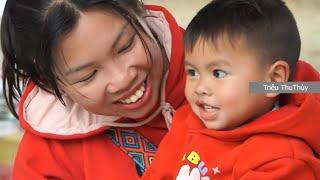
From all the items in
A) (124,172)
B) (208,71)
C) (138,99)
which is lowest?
(124,172)

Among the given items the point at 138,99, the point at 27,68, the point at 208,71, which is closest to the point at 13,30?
the point at 27,68

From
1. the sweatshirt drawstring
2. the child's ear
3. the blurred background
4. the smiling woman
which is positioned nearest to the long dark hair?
the smiling woman

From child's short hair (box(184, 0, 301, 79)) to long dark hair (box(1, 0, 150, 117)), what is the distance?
0.18 m

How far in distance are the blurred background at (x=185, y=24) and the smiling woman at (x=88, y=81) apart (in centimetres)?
50

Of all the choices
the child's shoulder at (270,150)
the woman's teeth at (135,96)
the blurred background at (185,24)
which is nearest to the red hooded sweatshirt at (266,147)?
the child's shoulder at (270,150)

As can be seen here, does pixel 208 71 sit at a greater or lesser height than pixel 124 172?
greater

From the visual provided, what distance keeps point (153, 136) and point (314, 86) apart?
1.13 feet

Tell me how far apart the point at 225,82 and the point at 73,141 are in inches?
15.8

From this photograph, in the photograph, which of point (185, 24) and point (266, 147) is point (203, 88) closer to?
point (266, 147)

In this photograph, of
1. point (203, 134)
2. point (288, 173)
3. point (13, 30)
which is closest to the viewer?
point (288, 173)

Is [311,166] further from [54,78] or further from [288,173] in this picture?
[54,78]

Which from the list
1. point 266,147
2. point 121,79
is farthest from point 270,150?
point 121,79

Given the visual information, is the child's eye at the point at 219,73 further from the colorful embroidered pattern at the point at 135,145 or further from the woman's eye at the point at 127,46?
the colorful embroidered pattern at the point at 135,145

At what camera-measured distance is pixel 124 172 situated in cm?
105
